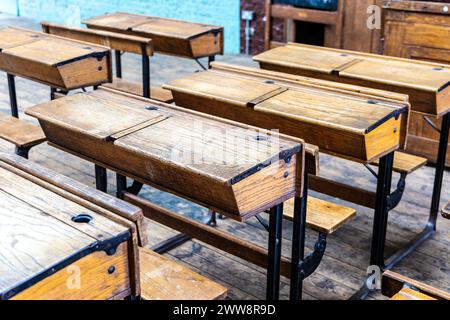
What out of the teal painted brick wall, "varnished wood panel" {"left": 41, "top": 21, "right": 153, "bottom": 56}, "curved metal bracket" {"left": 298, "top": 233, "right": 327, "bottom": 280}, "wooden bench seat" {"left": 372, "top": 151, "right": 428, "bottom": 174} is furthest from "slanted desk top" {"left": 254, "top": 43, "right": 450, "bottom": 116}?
the teal painted brick wall

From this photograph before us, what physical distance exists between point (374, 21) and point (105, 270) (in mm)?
4699

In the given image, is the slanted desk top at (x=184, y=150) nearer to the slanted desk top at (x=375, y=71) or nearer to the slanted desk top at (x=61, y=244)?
the slanted desk top at (x=61, y=244)

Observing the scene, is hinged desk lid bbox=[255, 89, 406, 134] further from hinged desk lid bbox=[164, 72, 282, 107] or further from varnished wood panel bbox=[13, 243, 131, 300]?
varnished wood panel bbox=[13, 243, 131, 300]

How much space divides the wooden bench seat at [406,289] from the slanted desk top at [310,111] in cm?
86

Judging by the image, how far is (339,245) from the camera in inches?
126

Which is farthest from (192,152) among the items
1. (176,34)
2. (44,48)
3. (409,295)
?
(176,34)

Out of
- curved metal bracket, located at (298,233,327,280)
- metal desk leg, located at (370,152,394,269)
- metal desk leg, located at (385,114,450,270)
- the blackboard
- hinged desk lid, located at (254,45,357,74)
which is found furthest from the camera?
the blackboard

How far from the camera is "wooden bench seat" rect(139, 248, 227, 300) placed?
2047mm

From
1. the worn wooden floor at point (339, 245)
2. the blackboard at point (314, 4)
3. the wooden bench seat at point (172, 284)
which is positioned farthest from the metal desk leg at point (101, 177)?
the blackboard at point (314, 4)

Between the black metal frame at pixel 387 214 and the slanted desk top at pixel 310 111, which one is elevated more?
the slanted desk top at pixel 310 111

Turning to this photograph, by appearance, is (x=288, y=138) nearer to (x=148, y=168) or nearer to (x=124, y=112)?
(x=148, y=168)

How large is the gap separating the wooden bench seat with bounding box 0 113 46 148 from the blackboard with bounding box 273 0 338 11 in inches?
137

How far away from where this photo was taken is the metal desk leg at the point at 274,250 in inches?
87.9
